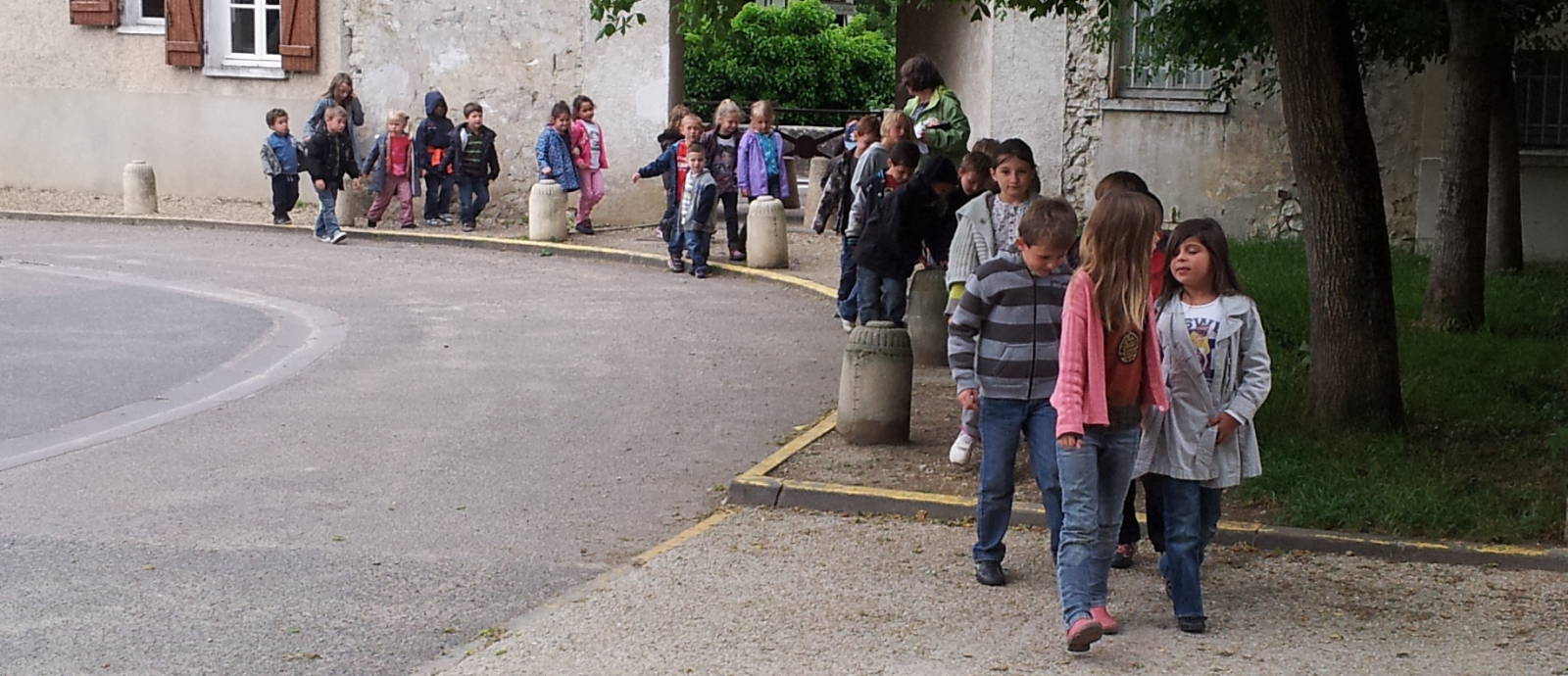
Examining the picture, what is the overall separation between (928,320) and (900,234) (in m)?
1.10

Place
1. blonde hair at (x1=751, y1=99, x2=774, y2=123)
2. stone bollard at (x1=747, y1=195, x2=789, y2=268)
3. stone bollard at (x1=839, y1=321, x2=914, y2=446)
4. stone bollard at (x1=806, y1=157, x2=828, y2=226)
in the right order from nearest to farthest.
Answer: stone bollard at (x1=839, y1=321, x2=914, y2=446) < stone bollard at (x1=747, y1=195, x2=789, y2=268) < blonde hair at (x1=751, y1=99, x2=774, y2=123) < stone bollard at (x1=806, y1=157, x2=828, y2=226)

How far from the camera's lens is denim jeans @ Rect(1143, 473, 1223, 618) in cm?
601

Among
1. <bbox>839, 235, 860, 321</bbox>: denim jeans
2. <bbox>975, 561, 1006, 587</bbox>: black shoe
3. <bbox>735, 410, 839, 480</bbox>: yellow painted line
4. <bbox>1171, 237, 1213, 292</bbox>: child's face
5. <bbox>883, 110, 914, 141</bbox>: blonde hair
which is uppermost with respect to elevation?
<bbox>883, 110, 914, 141</bbox>: blonde hair

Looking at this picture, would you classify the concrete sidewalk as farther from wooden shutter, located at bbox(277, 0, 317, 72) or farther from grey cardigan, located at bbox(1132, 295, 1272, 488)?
wooden shutter, located at bbox(277, 0, 317, 72)

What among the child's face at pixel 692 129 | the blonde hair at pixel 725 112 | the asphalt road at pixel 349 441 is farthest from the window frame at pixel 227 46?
the child's face at pixel 692 129

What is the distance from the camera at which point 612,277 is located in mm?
Answer: 16734

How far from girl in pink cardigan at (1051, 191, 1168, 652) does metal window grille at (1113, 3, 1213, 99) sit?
13753 mm

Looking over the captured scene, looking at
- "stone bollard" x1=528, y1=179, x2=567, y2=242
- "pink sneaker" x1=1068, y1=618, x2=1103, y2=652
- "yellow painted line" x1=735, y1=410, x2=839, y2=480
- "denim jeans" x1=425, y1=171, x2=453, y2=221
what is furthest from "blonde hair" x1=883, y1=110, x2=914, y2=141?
"denim jeans" x1=425, y1=171, x2=453, y2=221

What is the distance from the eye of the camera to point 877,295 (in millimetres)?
10648

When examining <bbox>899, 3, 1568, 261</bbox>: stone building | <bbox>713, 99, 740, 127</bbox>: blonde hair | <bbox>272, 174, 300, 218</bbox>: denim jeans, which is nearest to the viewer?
<bbox>713, 99, 740, 127</bbox>: blonde hair

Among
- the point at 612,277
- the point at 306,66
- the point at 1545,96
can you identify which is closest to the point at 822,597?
the point at 612,277

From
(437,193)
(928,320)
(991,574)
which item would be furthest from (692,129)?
(991,574)

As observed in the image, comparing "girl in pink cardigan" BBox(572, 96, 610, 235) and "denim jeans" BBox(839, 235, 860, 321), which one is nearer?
"denim jeans" BBox(839, 235, 860, 321)

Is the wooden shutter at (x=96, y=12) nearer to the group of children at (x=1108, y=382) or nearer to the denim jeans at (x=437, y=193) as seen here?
the denim jeans at (x=437, y=193)
